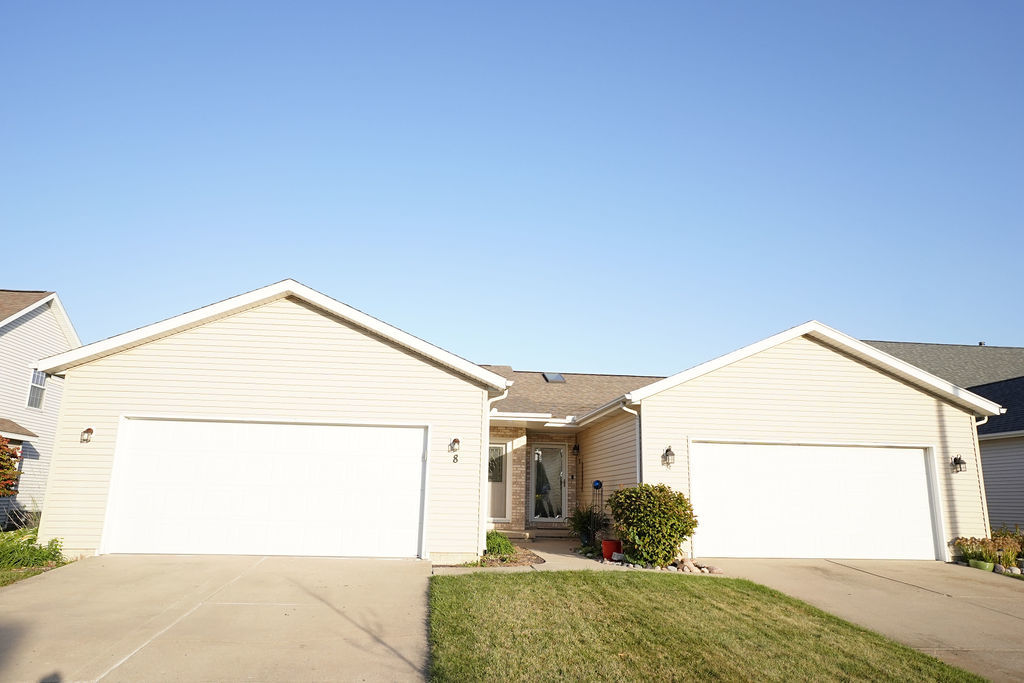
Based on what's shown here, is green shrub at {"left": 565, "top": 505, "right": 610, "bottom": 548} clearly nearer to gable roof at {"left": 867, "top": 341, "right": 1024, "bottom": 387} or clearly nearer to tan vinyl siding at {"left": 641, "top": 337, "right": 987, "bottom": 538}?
tan vinyl siding at {"left": 641, "top": 337, "right": 987, "bottom": 538}

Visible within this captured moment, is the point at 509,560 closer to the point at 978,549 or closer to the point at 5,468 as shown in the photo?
the point at 978,549

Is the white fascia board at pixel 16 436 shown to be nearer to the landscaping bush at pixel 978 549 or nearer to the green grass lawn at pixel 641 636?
the green grass lawn at pixel 641 636

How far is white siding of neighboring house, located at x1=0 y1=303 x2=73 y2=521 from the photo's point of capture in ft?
55.6

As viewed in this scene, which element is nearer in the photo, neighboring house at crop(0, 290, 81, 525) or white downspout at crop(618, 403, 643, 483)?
white downspout at crop(618, 403, 643, 483)

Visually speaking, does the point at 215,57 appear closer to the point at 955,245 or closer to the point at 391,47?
the point at 391,47

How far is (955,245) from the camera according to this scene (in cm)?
1708

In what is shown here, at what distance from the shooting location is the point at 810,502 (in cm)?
1225

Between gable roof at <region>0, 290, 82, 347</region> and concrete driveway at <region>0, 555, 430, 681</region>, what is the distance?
1124 cm

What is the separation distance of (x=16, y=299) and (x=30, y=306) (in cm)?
84

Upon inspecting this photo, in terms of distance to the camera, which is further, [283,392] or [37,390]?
[37,390]

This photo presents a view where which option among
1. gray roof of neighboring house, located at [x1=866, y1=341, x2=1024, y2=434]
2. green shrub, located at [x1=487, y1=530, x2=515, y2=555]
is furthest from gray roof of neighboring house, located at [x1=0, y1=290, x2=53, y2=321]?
gray roof of neighboring house, located at [x1=866, y1=341, x2=1024, y2=434]

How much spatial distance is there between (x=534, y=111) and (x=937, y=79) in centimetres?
865

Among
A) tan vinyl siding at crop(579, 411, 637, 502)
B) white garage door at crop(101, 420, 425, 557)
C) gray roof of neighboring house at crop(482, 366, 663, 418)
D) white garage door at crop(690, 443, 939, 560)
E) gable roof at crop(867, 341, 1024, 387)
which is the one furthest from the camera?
gable roof at crop(867, 341, 1024, 387)

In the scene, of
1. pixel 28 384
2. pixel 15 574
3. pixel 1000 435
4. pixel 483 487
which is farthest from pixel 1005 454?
pixel 28 384
